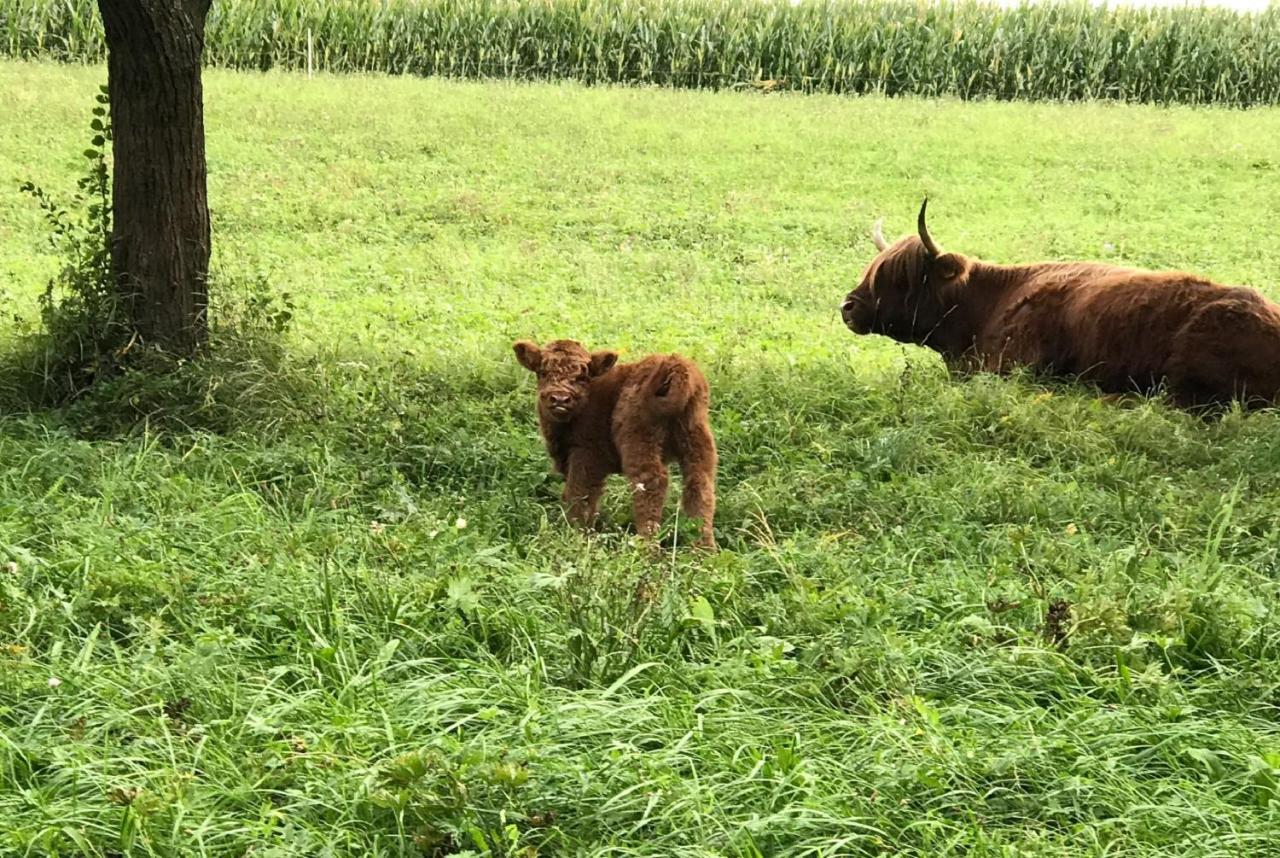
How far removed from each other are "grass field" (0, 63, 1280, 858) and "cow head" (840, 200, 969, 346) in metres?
0.32

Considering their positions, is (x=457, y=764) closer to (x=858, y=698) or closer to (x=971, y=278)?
(x=858, y=698)

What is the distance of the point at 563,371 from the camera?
521 cm

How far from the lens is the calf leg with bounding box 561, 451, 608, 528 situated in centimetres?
513

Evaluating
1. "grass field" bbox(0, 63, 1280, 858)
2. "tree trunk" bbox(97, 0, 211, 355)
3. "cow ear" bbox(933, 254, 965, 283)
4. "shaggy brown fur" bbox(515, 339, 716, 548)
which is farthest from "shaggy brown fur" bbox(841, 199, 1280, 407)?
"tree trunk" bbox(97, 0, 211, 355)

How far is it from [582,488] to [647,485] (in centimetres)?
39

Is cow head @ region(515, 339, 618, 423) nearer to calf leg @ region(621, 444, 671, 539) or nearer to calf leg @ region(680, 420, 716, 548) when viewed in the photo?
calf leg @ region(621, 444, 671, 539)

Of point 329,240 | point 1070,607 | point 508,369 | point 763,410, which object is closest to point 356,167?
point 329,240

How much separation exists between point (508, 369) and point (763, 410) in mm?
1623

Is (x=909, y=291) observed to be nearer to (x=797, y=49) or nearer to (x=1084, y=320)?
(x=1084, y=320)

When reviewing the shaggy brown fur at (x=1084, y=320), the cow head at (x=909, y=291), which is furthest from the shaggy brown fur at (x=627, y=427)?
the cow head at (x=909, y=291)

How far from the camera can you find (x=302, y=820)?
2.88 meters

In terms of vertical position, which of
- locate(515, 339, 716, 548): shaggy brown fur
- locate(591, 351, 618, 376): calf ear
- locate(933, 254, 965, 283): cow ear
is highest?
locate(933, 254, 965, 283): cow ear

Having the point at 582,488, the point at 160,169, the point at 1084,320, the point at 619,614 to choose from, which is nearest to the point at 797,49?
the point at 1084,320

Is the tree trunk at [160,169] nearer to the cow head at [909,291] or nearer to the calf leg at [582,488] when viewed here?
the calf leg at [582,488]
